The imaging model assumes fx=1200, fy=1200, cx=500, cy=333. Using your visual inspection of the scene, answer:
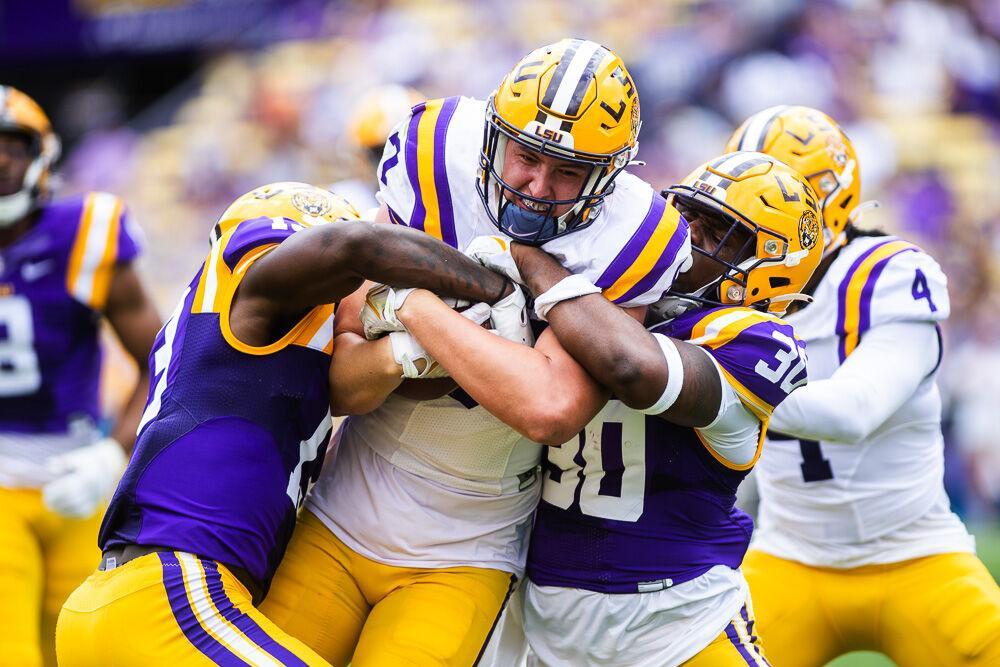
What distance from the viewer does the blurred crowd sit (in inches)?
333

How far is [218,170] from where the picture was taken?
41.1 ft

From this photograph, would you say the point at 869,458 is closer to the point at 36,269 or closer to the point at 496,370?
the point at 496,370

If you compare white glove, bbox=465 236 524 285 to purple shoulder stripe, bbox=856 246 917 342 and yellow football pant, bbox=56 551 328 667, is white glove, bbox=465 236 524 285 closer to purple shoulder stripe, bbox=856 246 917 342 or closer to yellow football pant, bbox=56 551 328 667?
yellow football pant, bbox=56 551 328 667

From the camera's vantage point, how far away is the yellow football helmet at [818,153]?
3.61 meters

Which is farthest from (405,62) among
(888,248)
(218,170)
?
(888,248)

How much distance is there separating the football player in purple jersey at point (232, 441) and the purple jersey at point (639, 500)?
466 mm

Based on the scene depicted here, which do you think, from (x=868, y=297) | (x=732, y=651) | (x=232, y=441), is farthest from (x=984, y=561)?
(x=232, y=441)

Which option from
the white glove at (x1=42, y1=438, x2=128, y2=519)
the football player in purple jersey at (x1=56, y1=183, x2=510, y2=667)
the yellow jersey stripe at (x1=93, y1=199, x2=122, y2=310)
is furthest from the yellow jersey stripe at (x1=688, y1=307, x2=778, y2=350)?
the yellow jersey stripe at (x1=93, y1=199, x2=122, y2=310)

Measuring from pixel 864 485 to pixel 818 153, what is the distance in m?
1.01

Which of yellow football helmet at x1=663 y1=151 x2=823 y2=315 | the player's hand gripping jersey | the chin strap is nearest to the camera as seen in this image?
yellow football helmet at x1=663 y1=151 x2=823 y2=315

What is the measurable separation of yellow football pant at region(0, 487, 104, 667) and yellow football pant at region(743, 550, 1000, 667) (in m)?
2.19

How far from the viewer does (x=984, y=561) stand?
22.8ft

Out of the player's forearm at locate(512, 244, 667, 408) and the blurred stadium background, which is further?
the blurred stadium background

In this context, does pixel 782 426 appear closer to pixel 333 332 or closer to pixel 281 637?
pixel 333 332
